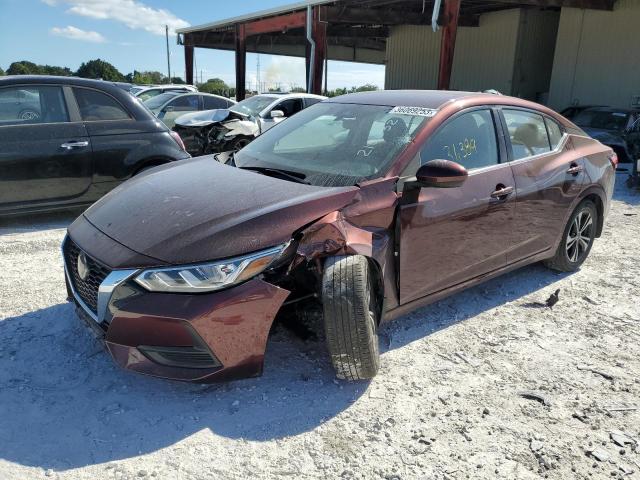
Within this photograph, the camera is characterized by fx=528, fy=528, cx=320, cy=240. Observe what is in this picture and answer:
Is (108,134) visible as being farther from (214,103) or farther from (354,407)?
(214,103)

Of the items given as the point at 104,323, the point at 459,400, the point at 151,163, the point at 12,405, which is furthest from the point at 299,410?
the point at 151,163

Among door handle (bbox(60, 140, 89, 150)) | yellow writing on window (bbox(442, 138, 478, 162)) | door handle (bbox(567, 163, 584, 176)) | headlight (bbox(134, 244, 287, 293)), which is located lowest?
headlight (bbox(134, 244, 287, 293))

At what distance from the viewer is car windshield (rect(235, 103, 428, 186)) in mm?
3201

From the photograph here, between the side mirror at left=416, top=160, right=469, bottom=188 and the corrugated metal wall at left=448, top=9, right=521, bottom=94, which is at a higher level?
the corrugated metal wall at left=448, top=9, right=521, bottom=94

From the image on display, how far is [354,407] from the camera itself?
2.74 m

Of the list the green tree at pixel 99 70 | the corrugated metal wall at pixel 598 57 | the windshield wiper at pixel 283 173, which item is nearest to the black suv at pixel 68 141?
the windshield wiper at pixel 283 173

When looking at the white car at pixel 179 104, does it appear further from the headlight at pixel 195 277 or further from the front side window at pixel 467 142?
the headlight at pixel 195 277

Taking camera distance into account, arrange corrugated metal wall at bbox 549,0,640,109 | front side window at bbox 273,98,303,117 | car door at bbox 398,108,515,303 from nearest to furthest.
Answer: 1. car door at bbox 398,108,515,303
2. front side window at bbox 273,98,303,117
3. corrugated metal wall at bbox 549,0,640,109

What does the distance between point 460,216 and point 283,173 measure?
116 cm

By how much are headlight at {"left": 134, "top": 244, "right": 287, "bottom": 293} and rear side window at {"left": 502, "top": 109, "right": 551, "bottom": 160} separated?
2.40m

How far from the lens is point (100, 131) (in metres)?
5.76

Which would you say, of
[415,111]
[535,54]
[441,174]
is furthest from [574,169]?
[535,54]

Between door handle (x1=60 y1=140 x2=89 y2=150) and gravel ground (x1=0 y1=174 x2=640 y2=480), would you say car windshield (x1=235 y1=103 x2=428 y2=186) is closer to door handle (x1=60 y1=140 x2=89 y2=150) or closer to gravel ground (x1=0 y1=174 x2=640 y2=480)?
gravel ground (x1=0 y1=174 x2=640 y2=480)

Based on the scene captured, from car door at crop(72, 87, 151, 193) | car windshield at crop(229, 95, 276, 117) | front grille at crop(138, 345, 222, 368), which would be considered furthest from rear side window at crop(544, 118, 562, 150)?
car windshield at crop(229, 95, 276, 117)
